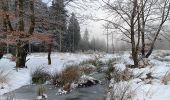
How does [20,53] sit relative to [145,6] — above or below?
below

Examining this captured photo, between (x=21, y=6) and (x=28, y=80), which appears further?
(x=21, y=6)

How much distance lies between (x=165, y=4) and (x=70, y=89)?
15347 millimetres

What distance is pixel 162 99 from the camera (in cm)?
954

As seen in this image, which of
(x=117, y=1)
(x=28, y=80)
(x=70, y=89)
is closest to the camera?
(x=70, y=89)

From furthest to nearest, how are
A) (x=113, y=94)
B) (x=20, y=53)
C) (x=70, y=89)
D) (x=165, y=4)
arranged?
(x=165, y=4), (x=20, y=53), (x=70, y=89), (x=113, y=94)

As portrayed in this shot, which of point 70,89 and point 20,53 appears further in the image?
point 20,53

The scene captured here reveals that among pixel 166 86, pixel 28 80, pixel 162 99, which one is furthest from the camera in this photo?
pixel 28 80

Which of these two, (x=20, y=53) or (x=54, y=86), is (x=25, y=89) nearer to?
(x=54, y=86)

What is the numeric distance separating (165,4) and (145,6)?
4017 millimetres

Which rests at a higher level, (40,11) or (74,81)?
(40,11)

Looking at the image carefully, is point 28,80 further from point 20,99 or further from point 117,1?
point 117,1

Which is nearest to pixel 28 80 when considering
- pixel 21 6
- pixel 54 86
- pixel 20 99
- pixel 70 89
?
pixel 54 86

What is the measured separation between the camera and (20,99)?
37.5ft

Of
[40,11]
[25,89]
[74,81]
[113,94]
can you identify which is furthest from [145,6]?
[113,94]
